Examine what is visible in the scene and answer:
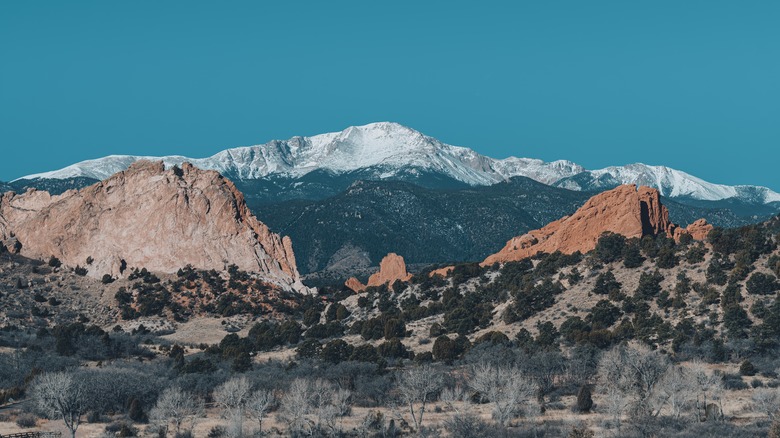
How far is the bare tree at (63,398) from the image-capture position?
70625 mm

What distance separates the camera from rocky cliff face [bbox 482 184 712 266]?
123m

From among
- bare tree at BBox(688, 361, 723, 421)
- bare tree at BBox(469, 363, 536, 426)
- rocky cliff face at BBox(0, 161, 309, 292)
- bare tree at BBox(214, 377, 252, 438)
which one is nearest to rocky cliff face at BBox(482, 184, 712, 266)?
rocky cliff face at BBox(0, 161, 309, 292)

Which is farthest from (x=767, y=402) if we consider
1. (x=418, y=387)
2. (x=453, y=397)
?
(x=418, y=387)

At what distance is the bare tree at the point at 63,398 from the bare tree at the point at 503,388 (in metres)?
26.7

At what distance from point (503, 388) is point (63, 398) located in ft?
95.9

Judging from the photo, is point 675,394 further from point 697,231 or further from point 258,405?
point 697,231

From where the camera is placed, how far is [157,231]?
140375 mm

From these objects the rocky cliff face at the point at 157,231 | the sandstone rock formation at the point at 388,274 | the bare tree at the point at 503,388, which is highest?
the rocky cliff face at the point at 157,231

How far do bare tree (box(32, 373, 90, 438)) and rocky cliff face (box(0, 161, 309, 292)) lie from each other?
207 feet

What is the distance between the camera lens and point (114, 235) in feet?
464

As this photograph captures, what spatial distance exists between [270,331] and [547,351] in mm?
34861

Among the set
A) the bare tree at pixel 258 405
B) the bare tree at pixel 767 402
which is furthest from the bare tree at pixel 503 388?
the bare tree at pixel 258 405

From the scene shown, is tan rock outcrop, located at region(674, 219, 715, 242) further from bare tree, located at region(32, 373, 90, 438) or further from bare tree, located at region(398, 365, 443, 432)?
bare tree, located at region(32, 373, 90, 438)

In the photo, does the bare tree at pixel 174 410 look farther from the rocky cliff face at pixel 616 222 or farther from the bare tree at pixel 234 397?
the rocky cliff face at pixel 616 222
